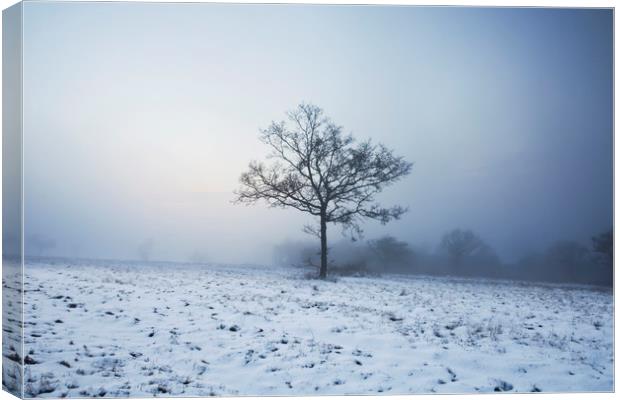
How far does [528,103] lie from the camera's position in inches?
490

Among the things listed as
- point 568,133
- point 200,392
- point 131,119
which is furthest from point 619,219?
point 131,119

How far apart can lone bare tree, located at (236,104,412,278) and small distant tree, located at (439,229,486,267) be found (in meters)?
1.23

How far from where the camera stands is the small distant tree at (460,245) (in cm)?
1255

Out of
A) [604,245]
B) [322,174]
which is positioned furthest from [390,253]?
[604,245]

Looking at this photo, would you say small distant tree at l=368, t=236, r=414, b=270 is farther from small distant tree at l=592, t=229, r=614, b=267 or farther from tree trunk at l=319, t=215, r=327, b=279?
small distant tree at l=592, t=229, r=614, b=267

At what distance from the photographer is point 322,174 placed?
45.3 feet

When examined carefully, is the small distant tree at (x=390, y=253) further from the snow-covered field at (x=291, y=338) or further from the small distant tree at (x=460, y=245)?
the small distant tree at (x=460, y=245)

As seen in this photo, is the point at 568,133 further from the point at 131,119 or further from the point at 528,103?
the point at 131,119

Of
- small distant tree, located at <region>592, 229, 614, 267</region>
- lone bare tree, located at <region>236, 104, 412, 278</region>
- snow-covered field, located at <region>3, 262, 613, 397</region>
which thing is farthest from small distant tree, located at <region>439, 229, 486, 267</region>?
small distant tree, located at <region>592, 229, 614, 267</region>

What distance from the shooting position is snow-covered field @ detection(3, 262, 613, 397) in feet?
34.8

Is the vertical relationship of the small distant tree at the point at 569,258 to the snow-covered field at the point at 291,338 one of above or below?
above

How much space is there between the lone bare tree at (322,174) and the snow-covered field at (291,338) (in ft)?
5.40

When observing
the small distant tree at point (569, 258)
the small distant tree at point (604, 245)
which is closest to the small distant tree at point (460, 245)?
the small distant tree at point (569, 258)

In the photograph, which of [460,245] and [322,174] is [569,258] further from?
[322,174]
